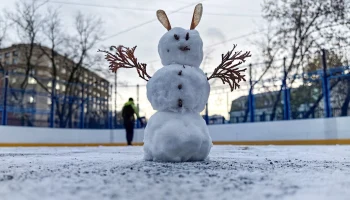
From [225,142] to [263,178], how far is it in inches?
354

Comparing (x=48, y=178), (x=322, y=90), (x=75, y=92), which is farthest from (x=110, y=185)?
(x=75, y=92)

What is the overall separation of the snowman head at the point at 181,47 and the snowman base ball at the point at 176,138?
486 mm

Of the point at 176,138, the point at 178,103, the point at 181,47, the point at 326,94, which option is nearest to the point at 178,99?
the point at 178,103

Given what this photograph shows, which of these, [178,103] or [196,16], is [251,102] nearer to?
[196,16]

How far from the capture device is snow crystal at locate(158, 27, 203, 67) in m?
2.89

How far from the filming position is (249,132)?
10.1m

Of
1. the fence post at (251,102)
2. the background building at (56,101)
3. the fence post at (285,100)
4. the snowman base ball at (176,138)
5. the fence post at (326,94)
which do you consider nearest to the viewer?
the snowman base ball at (176,138)

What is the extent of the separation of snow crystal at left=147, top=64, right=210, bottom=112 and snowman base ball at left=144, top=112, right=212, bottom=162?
0.09 meters

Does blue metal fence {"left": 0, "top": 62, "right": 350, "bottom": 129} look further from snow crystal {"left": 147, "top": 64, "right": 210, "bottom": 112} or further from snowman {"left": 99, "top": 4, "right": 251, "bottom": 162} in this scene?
snow crystal {"left": 147, "top": 64, "right": 210, "bottom": 112}

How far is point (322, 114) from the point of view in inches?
341

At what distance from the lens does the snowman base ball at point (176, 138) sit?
2.63m

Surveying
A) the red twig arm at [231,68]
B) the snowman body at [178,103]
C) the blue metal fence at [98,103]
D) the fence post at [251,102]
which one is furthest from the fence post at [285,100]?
the snowman body at [178,103]

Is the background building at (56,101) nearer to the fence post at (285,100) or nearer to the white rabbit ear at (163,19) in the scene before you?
the fence post at (285,100)

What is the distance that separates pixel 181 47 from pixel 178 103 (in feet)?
1.68
